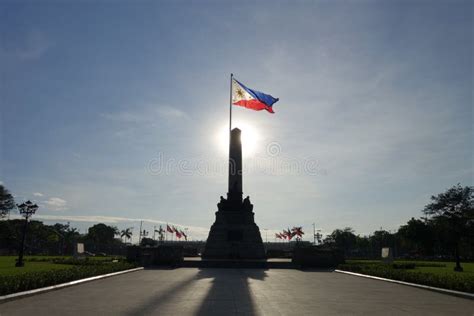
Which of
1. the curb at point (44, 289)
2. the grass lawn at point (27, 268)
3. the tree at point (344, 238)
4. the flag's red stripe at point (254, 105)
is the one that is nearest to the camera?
the curb at point (44, 289)

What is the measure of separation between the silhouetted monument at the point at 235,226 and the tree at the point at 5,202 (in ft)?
106

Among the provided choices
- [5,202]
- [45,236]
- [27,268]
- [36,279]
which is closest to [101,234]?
[45,236]

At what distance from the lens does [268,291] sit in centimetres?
1490

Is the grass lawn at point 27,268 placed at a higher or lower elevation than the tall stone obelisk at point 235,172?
lower

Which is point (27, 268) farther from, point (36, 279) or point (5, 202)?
point (5, 202)

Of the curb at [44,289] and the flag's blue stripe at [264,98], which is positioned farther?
the flag's blue stripe at [264,98]

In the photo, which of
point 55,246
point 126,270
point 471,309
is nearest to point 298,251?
point 126,270

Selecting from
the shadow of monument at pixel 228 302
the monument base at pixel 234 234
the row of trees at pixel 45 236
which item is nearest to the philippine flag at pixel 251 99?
the monument base at pixel 234 234

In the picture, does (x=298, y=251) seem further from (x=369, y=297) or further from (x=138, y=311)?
(x=138, y=311)

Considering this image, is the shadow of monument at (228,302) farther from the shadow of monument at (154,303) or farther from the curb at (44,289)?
the curb at (44,289)

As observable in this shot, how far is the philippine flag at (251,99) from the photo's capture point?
108 feet

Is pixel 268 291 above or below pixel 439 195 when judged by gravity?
below

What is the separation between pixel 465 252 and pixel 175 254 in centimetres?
5887

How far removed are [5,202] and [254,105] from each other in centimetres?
4050
